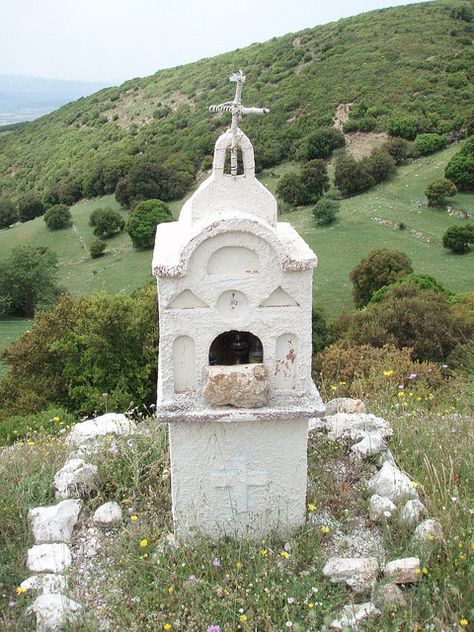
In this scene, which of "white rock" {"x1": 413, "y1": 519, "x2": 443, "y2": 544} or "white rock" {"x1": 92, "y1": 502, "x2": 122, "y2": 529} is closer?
"white rock" {"x1": 413, "y1": 519, "x2": 443, "y2": 544}

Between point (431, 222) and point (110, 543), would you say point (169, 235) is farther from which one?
point (431, 222)

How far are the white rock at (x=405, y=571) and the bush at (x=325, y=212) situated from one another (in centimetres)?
3878

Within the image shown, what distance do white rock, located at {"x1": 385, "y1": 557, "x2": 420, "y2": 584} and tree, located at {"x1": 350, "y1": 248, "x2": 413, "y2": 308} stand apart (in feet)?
88.5

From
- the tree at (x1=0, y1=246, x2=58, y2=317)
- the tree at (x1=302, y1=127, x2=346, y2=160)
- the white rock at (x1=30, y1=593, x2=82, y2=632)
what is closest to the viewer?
the white rock at (x1=30, y1=593, x2=82, y2=632)

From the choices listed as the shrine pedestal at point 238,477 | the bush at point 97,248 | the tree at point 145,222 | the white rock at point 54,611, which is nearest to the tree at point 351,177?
the tree at point 145,222

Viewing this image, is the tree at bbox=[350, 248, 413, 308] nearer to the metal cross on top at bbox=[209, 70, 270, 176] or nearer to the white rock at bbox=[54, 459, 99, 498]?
the white rock at bbox=[54, 459, 99, 498]

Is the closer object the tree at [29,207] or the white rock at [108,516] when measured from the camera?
the white rock at [108,516]

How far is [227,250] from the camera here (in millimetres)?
5586

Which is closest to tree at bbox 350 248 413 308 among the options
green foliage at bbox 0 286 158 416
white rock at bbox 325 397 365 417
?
green foliage at bbox 0 286 158 416

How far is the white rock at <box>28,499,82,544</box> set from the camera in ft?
20.7

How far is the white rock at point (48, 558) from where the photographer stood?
19.4 feet

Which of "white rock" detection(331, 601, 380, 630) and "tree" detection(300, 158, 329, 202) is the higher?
"white rock" detection(331, 601, 380, 630)

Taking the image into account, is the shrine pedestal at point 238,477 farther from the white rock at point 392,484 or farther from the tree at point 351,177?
the tree at point 351,177

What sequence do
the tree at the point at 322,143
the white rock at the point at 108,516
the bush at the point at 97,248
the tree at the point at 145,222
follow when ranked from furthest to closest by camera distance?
the tree at the point at 322,143 → the bush at the point at 97,248 → the tree at the point at 145,222 → the white rock at the point at 108,516
